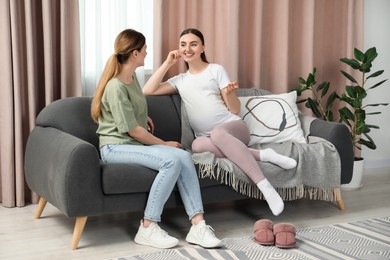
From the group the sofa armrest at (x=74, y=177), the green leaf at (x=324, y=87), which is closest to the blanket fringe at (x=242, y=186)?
the sofa armrest at (x=74, y=177)

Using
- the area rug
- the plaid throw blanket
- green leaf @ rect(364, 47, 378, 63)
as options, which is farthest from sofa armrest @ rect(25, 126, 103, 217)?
green leaf @ rect(364, 47, 378, 63)

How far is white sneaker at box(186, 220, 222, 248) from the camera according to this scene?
3.24 m

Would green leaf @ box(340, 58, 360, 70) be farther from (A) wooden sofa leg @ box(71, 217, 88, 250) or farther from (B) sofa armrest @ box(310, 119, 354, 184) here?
(A) wooden sofa leg @ box(71, 217, 88, 250)

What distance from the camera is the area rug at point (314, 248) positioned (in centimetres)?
314

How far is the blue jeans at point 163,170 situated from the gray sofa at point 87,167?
56 millimetres

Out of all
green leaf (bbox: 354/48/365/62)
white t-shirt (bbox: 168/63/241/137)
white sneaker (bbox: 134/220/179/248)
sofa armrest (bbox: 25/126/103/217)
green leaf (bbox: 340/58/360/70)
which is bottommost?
white sneaker (bbox: 134/220/179/248)

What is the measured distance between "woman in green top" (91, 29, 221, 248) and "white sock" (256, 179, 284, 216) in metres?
0.37

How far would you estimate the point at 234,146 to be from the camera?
359 cm

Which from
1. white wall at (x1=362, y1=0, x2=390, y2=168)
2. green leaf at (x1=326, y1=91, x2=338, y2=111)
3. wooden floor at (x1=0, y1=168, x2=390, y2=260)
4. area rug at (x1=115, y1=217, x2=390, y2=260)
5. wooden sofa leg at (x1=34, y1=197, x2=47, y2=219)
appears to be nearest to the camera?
area rug at (x1=115, y1=217, x2=390, y2=260)

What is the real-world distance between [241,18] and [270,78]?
0.49m

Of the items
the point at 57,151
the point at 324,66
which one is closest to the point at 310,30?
the point at 324,66

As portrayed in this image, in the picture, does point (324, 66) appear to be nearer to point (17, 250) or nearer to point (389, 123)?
point (389, 123)

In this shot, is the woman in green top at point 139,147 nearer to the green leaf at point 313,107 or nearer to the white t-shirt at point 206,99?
the white t-shirt at point 206,99

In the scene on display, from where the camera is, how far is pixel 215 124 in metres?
3.88
